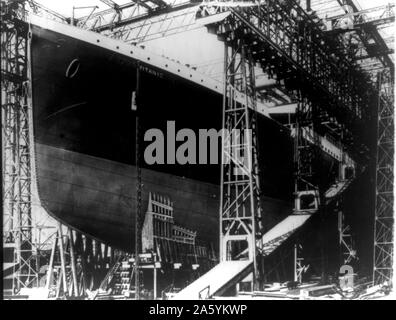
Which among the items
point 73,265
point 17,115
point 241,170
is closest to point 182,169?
point 241,170

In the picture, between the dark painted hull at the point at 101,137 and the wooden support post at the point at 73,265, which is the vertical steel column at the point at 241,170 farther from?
the wooden support post at the point at 73,265

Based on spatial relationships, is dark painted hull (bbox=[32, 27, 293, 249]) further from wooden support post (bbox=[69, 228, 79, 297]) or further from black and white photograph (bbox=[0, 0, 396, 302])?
wooden support post (bbox=[69, 228, 79, 297])

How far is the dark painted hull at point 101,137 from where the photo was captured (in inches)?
426

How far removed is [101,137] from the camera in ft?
37.5

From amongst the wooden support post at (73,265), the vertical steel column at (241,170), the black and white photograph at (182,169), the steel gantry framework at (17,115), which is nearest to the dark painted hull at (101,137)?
the black and white photograph at (182,169)

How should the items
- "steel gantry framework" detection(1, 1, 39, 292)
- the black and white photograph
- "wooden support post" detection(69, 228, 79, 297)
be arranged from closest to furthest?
the black and white photograph
"wooden support post" detection(69, 228, 79, 297)
"steel gantry framework" detection(1, 1, 39, 292)

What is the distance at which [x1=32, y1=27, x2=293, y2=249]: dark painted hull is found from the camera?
35.5 feet

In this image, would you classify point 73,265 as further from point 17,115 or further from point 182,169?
point 17,115

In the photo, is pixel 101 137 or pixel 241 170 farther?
pixel 241 170

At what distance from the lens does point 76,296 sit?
11055 mm

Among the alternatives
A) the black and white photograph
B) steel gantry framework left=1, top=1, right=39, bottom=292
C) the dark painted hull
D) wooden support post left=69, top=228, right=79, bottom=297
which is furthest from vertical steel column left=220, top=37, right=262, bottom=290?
steel gantry framework left=1, top=1, right=39, bottom=292

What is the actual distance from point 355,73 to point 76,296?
16.0 m
